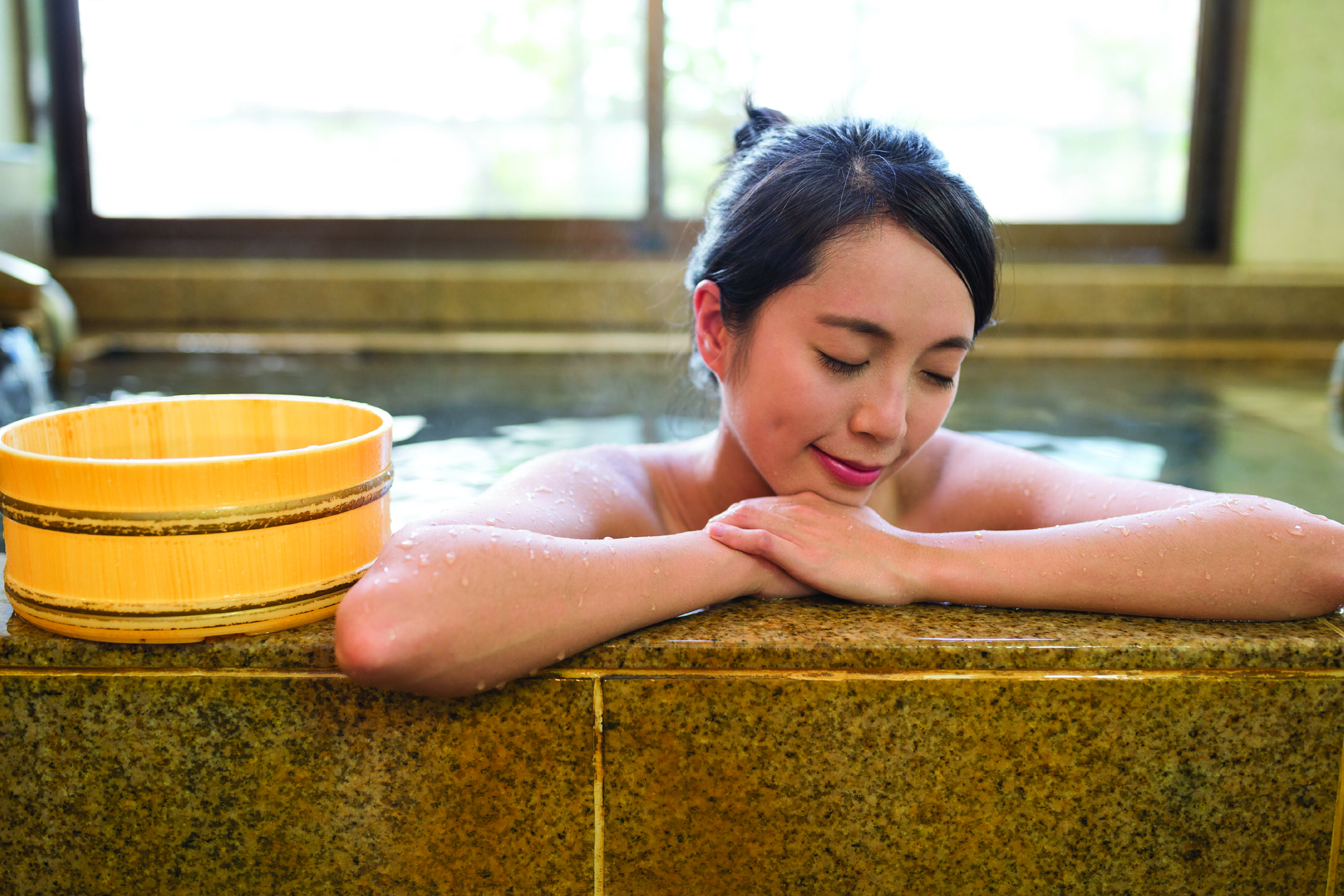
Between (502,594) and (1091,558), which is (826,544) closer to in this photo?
(1091,558)

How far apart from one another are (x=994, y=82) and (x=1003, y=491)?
15.5 feet

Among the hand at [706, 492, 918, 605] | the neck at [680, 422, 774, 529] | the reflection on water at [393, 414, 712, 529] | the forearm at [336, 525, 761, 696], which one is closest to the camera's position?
the forearm at [336, 525, 761, 696]

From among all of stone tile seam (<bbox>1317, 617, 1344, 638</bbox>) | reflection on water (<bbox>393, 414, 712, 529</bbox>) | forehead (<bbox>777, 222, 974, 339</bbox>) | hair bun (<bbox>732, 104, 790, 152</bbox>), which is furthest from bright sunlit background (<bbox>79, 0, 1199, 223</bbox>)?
stone tile seam (<bbox>1317, 617, 1344, 638</bbox>)

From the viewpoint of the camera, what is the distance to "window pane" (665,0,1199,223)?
5.61 m

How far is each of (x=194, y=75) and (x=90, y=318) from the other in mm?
1540

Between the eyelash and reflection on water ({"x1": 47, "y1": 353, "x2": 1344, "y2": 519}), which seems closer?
the eyelash

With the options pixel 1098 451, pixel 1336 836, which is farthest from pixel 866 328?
pixel 1098 451

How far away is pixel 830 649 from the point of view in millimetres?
1138

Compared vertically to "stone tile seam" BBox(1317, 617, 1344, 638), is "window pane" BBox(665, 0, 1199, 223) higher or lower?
higher

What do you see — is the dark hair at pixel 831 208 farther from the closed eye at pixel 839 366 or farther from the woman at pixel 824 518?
the closed eye at pixel 839 366

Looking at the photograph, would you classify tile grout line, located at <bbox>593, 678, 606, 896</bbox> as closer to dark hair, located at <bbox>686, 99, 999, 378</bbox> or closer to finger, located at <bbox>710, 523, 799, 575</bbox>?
finger, located at <bbox>710, 523, 799, 575</bbox>

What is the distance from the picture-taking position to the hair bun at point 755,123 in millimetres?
1697

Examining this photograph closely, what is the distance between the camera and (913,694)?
3.77ft

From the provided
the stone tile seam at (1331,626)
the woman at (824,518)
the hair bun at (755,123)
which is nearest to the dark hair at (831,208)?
the woman at (824,518)
